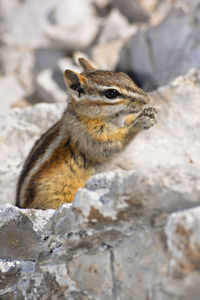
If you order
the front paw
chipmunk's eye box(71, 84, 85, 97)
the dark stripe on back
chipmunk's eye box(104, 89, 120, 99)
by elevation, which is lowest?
the dark stripe on back

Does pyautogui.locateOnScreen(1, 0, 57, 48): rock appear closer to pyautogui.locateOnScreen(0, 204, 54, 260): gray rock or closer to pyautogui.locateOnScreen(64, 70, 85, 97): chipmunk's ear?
pyautogui.locateOnScreen(64, 70, 85, 97): chipmunk's ear

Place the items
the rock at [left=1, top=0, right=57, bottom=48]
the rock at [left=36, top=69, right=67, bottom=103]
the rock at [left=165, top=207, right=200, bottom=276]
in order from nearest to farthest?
the rock at [left=165, top=207, right=200, bottom=276], the rock at [left=36, top=69, right=67, bottom=103], the rock at [left=1, top=0, right=57, bottom=48]

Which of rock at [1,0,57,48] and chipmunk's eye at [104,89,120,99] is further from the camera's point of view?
rock at [1,0,57,48]

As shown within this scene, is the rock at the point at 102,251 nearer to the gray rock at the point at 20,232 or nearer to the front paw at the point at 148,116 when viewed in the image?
the gray rock at the point at 20,232

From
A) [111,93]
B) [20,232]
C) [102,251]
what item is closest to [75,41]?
[111,93]

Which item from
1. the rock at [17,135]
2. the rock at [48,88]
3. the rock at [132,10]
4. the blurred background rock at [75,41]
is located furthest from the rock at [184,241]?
the rock at [132,10]

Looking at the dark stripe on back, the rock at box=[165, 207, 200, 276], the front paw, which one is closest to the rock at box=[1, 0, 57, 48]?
the dark stripe on back

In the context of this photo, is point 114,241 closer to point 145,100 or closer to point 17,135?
point 145,100

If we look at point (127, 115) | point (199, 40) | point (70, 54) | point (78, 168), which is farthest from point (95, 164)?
point (70, 54)
